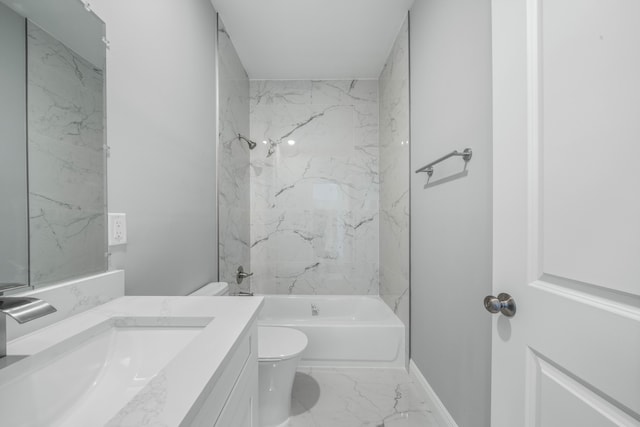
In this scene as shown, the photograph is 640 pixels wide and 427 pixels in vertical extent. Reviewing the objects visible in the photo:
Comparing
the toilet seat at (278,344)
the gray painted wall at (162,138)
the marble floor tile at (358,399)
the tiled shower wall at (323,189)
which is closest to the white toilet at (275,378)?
the toilet seat at (278,344)

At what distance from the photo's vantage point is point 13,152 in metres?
0.66

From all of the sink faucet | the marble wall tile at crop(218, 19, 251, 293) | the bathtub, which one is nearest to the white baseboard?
the bathtub

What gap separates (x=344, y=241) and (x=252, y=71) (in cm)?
195

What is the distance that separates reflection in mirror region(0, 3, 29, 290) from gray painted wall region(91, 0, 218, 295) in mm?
288

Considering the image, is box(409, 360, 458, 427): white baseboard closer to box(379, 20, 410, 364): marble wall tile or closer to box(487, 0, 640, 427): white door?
box(379, 20, 410, 364): marble wall tile

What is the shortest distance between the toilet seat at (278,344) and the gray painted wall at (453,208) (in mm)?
781

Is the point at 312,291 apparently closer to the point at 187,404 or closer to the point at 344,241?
the point at 344,241

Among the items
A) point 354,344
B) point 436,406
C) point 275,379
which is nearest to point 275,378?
point 275,379

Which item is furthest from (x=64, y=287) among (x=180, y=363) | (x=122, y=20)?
(x=122, y=20)

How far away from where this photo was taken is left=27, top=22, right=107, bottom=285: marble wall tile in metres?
0.73

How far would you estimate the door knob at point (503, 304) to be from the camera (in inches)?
29.1

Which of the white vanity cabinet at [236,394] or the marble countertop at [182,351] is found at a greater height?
the marble countertop at [182,351]

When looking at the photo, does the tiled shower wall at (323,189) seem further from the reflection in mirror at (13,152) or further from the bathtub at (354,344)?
the reflection in mirror at (13,152)

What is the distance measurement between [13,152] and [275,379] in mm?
1420
